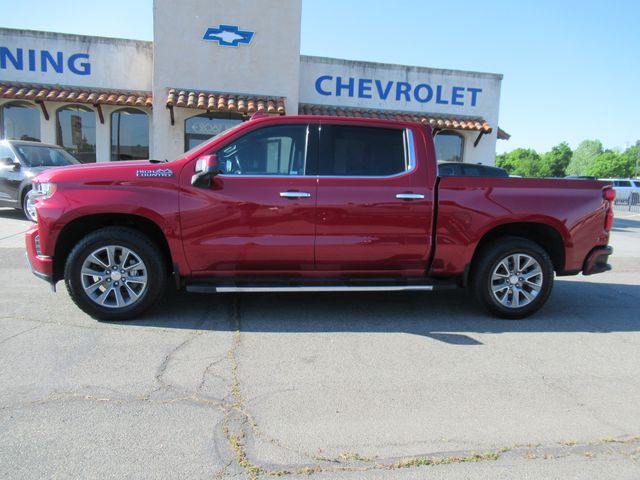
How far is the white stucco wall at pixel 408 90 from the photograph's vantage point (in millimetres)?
15336

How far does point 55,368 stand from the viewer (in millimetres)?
3572

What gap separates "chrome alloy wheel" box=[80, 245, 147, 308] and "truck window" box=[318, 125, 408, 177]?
201 cm

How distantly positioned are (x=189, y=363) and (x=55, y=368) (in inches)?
38.7

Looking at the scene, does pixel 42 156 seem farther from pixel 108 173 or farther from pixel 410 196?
pixel 410 196

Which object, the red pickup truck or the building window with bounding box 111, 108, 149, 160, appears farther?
the building window with bounding box 111, 108, 149, 160

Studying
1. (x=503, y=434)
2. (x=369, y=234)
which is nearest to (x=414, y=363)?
(x=503, y=434)

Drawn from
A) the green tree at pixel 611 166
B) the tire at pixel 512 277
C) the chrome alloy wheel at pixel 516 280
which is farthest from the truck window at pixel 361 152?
the green tree at pixel 611 166

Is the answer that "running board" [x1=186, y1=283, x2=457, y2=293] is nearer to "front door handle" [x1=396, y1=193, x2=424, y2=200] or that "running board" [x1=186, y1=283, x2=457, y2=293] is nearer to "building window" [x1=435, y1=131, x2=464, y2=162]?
"front door handle" [x1=396, y1=193, x2=424, y2=200]

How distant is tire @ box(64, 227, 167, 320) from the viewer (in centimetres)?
442

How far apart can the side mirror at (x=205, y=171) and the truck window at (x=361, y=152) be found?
41.1 inches

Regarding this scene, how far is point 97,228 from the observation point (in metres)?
4.65

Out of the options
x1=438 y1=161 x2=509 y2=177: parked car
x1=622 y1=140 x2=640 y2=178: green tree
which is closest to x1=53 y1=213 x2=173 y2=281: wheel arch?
x1=438 y1=161 x2=509 y2=177: parked car

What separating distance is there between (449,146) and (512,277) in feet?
41.2

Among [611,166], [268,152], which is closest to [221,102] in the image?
[268,152]
